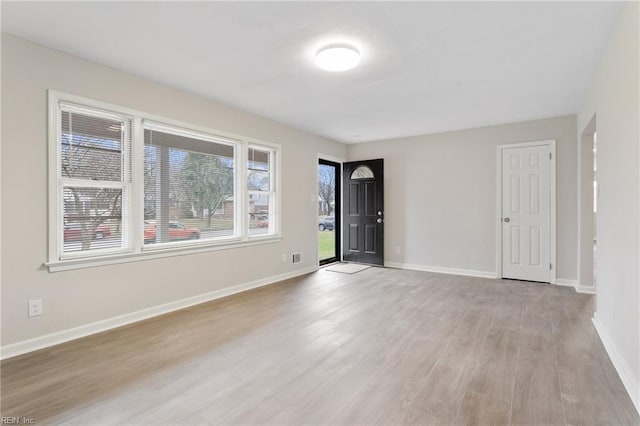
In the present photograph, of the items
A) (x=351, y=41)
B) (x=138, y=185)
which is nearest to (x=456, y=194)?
(x=351, y=41)

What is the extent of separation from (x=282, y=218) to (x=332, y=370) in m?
3.11

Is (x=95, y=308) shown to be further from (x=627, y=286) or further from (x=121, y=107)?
(x=627, y=286)

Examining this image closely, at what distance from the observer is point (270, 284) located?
4.81m

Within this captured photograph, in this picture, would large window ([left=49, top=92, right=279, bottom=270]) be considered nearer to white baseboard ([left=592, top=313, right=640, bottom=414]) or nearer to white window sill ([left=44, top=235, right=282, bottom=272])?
white window sill ([left=44, top=235, right=282, bottom=272])

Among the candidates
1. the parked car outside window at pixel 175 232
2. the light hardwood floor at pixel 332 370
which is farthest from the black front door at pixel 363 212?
the parked car outside window at pixel 175 232

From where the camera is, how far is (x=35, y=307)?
2.64 metres

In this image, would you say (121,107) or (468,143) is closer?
(121,107)

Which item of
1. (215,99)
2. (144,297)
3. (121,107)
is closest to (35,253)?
(144,297)

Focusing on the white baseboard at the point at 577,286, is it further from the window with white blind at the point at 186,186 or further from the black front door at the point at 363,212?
the window with white blind at the point at 186,186

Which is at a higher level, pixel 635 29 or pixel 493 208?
pixel 635 29

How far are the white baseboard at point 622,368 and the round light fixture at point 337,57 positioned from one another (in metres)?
2.96

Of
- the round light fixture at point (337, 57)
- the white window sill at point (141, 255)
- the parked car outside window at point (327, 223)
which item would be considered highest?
the round light fixture at point (337, 57)

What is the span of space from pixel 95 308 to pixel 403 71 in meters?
3.68

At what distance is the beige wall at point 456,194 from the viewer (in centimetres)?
→ 473
